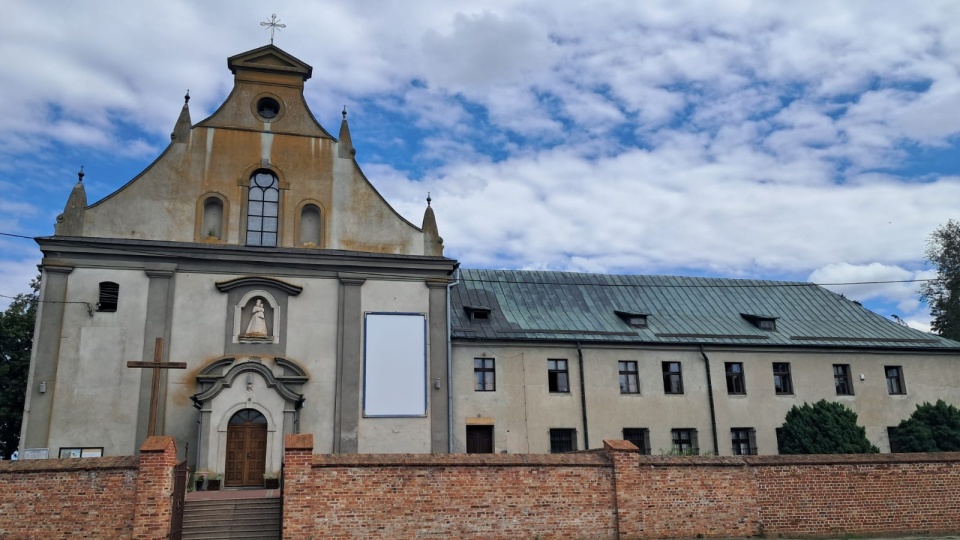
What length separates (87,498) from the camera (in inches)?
567

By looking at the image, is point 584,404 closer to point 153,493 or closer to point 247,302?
point 247,302

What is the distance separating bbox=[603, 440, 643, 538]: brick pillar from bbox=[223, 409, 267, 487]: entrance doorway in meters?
10.3

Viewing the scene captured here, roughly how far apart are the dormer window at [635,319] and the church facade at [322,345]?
36cm

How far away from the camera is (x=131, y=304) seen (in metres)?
22.5

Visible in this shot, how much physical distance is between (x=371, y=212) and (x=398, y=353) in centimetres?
468

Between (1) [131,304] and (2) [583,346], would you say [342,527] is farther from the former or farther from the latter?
(2) [583,346]

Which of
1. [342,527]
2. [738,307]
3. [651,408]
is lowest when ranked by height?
[342,527]

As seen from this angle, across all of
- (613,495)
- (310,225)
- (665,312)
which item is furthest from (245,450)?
(665,312)

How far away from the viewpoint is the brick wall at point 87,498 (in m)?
14.2

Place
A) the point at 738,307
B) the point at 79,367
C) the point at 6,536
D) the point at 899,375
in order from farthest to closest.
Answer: the point at 738,307 < the point at 899,375 < the point at 79,367 < the point at 6,536

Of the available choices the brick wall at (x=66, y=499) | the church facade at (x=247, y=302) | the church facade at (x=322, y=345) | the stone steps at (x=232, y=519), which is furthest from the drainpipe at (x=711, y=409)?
the brick wall at (x=66, y=499)

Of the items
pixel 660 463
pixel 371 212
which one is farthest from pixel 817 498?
pixel 371 212

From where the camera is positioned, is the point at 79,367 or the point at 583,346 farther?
the point at 583,346

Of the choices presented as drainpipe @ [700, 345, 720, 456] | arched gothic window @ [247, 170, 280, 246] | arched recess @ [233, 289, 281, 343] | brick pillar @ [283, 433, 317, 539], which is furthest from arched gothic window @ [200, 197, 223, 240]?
drainpipe @ [700, 345, 720, 456]
